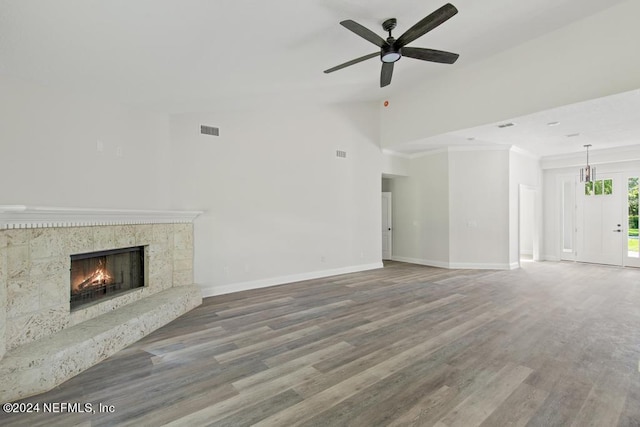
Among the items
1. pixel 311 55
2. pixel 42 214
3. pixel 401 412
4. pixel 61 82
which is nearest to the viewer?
pixel 401 412

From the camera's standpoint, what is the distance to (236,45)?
126 inches

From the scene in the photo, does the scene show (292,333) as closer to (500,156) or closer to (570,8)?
(570,8)

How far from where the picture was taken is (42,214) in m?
2.45

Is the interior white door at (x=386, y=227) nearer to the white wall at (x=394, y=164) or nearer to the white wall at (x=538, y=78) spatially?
the white wall at (x=394, y=164)

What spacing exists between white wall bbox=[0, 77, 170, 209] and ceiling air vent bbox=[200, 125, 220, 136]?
520mm

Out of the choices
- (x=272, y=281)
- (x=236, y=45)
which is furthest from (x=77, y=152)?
(x=272, y=281)

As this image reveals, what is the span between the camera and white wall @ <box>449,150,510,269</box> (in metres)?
6.67

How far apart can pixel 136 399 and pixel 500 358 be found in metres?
3.01

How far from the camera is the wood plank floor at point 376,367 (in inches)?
74.0

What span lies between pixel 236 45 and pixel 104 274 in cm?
310

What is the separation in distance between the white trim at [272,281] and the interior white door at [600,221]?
5931 millimetres

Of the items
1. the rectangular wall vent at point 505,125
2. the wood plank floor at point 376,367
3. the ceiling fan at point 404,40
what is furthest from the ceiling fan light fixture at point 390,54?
the wood plank floor at point 376,367

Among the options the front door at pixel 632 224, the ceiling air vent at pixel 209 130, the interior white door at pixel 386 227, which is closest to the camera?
the ceiling air vent at pixel 209 130

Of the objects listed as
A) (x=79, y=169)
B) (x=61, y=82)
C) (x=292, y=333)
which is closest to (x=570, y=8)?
(x=292, y=333)
